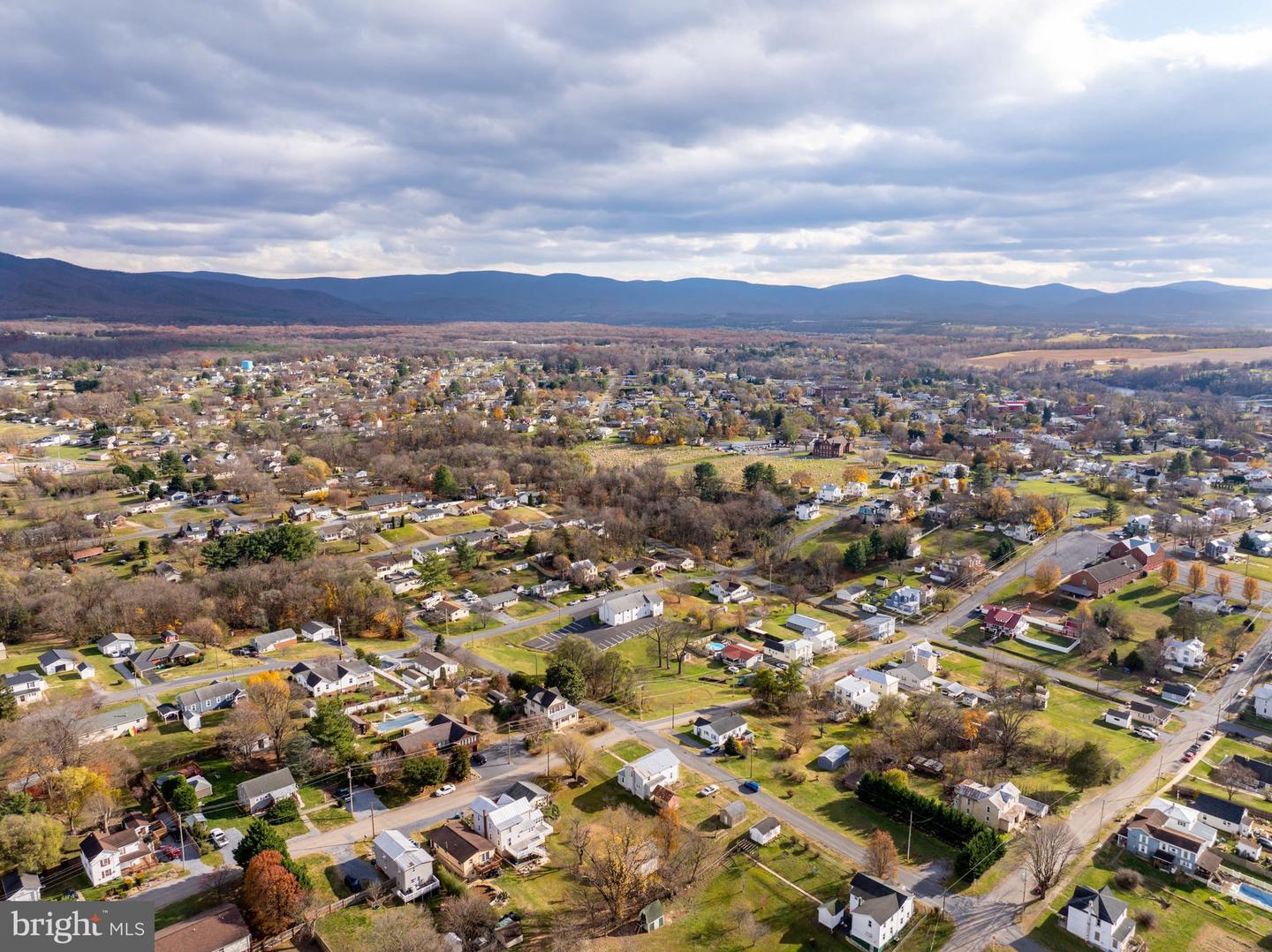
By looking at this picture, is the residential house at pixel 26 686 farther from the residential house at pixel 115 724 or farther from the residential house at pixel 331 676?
the residential house at pixel 331 676

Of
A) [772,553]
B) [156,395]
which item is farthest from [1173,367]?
[156,395]

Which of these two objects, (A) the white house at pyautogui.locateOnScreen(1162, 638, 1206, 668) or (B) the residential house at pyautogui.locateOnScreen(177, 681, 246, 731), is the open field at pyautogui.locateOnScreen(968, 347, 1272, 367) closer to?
(A) the white house at pyautogui.locateOnScreen(1162, 638, 1206, 668)

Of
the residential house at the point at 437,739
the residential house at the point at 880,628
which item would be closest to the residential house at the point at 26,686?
the residential house at the point at 437,739

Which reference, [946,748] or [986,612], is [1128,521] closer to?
[986,612]

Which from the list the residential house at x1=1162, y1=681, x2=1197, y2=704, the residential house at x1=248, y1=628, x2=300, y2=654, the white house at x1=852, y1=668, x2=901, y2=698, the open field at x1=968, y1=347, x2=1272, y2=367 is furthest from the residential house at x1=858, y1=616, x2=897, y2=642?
the open field at x1=968, y1=347, x2=1272, y2=367

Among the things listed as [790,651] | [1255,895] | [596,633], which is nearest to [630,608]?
[596,633]

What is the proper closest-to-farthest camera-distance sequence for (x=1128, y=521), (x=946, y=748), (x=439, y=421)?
(x=946, y=748), (x=1128, y=521), (x=439, y=421)
